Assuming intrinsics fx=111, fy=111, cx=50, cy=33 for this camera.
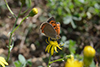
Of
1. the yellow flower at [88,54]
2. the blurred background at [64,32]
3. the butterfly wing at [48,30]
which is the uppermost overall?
the blurred background at [64,32]

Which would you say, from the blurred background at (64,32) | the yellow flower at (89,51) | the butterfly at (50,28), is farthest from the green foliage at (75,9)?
the yellow flower at (89,51)

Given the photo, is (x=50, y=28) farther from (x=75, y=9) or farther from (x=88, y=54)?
(x=75, y=9)

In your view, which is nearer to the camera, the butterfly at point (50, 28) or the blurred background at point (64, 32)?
the butterfly at point (50, 28)

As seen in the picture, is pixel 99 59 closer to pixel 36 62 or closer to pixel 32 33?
pixel 36 62

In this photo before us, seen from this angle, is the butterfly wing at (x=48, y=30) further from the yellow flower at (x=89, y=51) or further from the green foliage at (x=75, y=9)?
the green foliage at (x=75, y=9)

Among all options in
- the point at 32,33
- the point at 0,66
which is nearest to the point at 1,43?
the point at 32,33

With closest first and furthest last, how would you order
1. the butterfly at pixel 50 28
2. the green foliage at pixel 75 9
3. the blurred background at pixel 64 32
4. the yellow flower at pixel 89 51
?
the yellow flower at pixel 89 51, the butterfly at pixel 50 28, the blurred background at pixel 64 32, the green foliage at pixel 75 9

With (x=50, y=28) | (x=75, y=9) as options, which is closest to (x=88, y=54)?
(x=50, y=28)

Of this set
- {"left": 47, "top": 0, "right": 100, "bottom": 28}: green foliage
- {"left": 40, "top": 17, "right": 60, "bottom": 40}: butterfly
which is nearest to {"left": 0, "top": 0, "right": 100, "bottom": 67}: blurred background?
{"left": 47, "top": 0, "right": 100, "bottom": 28}: green foliage

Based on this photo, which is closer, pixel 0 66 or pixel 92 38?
pixel 0 66

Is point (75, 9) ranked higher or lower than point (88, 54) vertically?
higher

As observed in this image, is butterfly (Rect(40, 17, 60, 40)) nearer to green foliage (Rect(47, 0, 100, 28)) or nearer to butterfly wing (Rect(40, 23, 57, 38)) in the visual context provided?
butterfly wing (Rect(40, 23, 57, 38))
